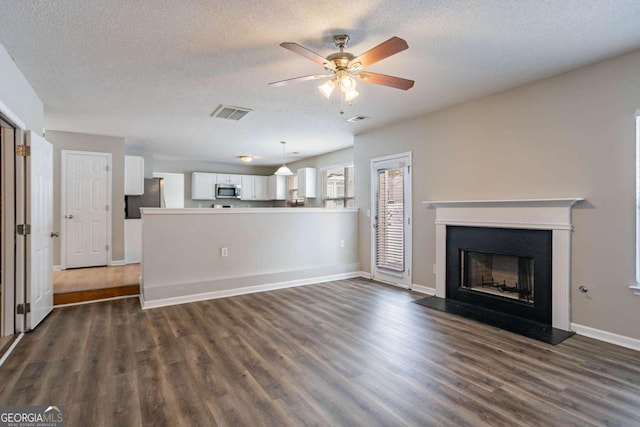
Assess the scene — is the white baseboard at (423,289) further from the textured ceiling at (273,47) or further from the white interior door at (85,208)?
the white interior door at (85,208)

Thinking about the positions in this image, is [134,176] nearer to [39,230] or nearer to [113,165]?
[113,165]

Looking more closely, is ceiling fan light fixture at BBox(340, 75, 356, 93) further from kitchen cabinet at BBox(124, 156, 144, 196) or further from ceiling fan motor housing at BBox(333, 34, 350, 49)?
kitchen cabinet at BBox(124, 156, 144, 196)

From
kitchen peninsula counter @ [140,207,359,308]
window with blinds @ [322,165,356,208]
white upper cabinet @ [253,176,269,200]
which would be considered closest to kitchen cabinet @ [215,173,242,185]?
white upper cabinet @ [253,176,269,200]

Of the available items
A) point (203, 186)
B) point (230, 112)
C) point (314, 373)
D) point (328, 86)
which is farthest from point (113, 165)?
point (314, 373)

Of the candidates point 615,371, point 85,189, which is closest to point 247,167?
point 85,189

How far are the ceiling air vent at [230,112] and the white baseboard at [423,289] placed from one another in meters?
3.47

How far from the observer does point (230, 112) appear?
14.8 ft

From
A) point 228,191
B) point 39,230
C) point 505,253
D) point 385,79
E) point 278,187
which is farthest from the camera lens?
point 278,187

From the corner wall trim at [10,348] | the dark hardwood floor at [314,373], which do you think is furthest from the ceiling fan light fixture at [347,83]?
the corner wall trim at [10,348]

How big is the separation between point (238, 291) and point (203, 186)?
4.76 m

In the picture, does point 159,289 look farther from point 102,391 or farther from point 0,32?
point 0,32

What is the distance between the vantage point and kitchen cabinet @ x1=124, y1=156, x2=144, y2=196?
6.45 meters

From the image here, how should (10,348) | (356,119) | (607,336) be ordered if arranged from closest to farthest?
(10,348) < (607,336) < (356,119)

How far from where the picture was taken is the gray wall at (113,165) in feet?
18.4
